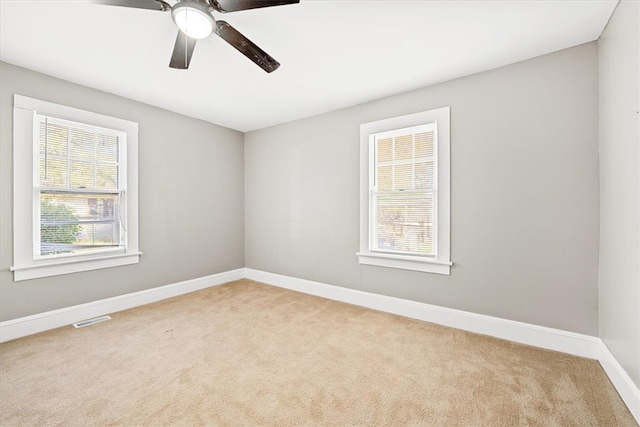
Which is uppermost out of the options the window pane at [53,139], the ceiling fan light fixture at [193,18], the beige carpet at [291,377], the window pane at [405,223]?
the ceiling fan light fixture at [193,18]

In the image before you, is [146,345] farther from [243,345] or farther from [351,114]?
[351,114]

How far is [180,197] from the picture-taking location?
13.1 feet

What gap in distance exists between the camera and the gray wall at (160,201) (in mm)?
2629

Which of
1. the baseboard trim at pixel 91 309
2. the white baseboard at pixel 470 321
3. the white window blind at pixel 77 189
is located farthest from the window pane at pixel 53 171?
the white baseboard at pixel 470 321

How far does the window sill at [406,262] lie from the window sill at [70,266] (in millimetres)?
2833

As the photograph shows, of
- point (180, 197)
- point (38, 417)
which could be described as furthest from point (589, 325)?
point (180, 197)

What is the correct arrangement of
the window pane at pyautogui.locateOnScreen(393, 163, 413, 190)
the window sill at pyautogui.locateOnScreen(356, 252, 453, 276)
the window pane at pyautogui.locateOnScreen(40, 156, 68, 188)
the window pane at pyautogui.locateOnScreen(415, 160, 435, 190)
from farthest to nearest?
1. the window pane at pyautogui.locateOnScreen(393, 163, 413, 190)
2. the window pane at pyautogui.locateOnScreen(415, 160, 435, 190)
3. the window sill at pyautogui.locateOnScreen(356, 252, 453, 276)
4. the window pane at pyautogui.locateOnScreen(40, 156, 68, 188)

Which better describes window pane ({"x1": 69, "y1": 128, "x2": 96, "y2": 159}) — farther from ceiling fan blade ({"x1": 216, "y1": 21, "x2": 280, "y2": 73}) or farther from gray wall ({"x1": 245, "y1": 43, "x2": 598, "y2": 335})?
gray wall ({"x1": 245, "y1": 43, "x2": 598, "y2": 335})

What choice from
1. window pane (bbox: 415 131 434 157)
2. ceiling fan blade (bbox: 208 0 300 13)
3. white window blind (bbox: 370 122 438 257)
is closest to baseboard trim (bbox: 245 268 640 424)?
white window blind (bbox: 370 122 438 257)

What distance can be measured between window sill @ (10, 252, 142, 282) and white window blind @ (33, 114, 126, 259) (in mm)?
96

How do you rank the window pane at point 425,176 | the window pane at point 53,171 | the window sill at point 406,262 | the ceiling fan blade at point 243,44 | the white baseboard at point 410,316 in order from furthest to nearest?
the window pane at point 425,176 < the window sill at point 406,262 < the window pane at point 53,171 < the white baseboard at point 410,316 < the ceiling fan blade at point 243,44

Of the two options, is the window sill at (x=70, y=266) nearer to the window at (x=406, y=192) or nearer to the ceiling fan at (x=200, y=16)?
the ceiling fan at (x=200, y=16)

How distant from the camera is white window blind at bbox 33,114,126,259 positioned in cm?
284

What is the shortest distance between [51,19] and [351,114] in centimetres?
284
